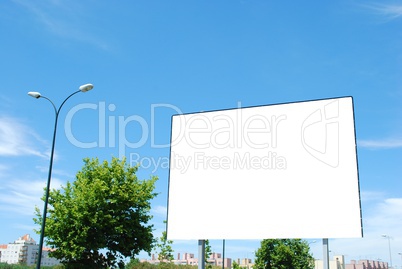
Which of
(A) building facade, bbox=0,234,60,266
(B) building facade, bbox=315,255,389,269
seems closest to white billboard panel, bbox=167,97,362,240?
(B) building facade, bbox=315,255,389,269

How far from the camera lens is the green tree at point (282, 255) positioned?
4781 centimetres

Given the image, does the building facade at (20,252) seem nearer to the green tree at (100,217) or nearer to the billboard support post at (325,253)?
the green tree at (100,217)

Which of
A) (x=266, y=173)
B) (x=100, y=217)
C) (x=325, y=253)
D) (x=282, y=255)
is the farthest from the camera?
(x=282, y=255)

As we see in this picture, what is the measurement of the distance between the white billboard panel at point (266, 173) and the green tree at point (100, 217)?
731cm

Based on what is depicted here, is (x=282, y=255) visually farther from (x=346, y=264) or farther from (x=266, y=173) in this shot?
(x=346, y=264)

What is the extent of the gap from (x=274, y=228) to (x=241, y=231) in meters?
1.42

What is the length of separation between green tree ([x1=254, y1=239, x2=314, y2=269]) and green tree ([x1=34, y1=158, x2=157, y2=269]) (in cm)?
2609

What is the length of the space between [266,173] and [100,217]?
11.9 m

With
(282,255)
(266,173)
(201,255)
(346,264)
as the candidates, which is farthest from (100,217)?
(346,264)

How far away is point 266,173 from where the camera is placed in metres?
16.6

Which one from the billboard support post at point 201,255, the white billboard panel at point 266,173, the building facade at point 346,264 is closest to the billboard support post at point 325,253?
the white billboard panel at point 266,173

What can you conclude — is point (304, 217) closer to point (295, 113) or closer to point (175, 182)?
point (295, 113)

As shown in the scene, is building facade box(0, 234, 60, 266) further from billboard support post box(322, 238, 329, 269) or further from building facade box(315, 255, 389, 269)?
billboard support post box(322, 238, 329, 269)

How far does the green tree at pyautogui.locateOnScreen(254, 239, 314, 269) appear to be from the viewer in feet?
157
